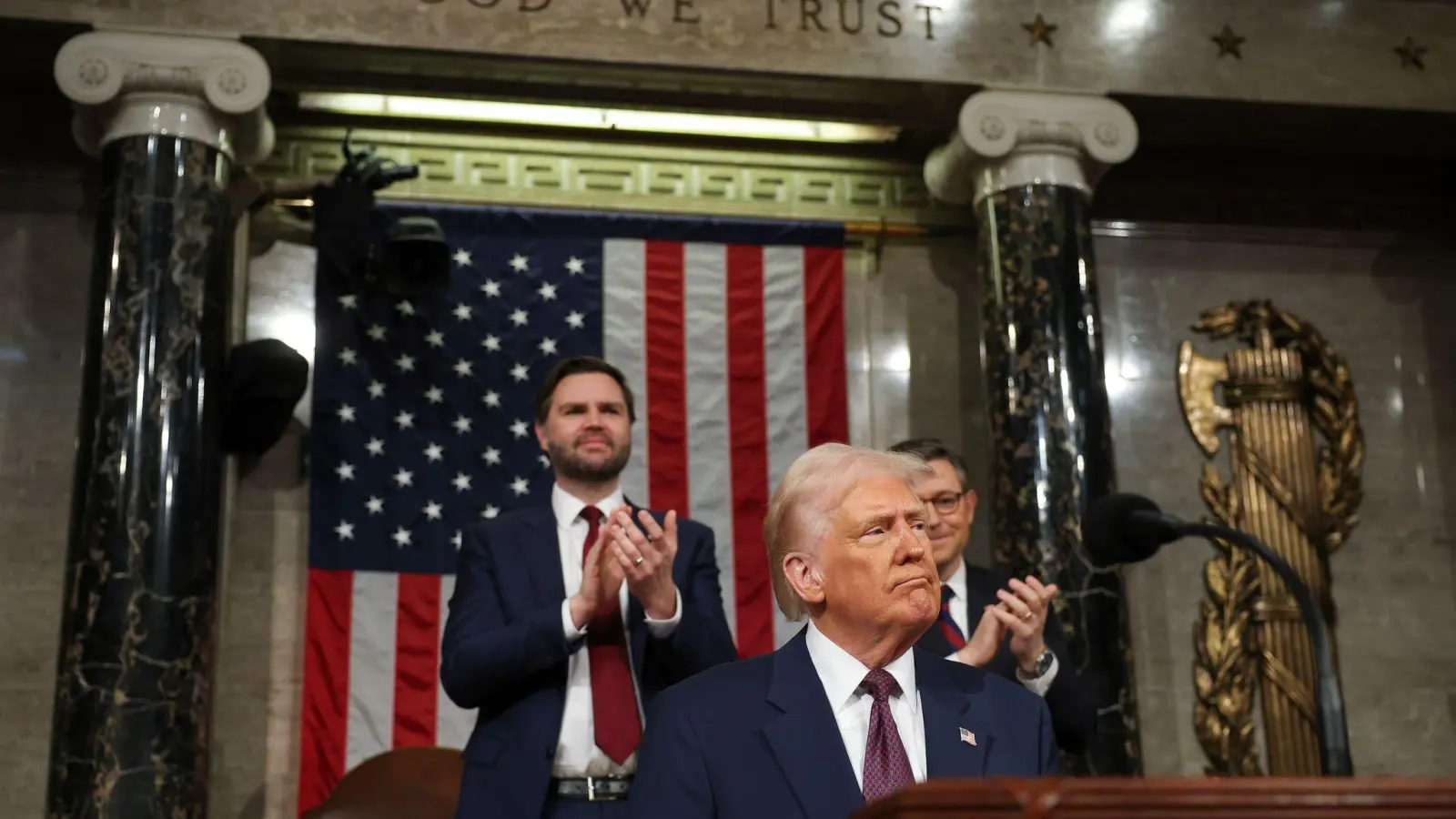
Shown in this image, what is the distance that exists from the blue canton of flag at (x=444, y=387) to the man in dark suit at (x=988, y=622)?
8.47 ft

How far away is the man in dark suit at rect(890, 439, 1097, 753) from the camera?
11.0ft

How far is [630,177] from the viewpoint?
7.26m

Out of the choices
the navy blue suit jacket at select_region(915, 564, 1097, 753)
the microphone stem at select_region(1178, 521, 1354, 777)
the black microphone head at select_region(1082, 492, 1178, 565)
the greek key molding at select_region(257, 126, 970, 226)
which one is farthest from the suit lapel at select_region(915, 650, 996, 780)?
the greek key molding at select_region(257, 126, 970, 226)

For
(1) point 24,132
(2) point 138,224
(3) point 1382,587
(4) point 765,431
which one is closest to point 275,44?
(2) point 138,224

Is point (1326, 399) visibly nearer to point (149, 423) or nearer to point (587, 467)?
point (587, 467)

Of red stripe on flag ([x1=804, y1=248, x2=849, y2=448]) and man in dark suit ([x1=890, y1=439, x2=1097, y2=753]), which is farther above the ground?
red stripe on flag ([x1=804, y1=248, x2=849, y2=448])

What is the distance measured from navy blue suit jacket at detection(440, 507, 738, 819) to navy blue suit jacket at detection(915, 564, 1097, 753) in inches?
22.6

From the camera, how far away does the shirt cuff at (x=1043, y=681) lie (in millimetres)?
3605

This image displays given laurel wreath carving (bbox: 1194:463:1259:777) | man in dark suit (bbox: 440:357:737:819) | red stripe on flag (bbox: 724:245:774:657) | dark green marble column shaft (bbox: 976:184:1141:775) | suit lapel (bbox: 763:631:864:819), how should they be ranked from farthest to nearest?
1. laurel wreath carving (bbox: 1194:463:1259:777)
2. red stripe on flag (bbox: 724:245:774:657)
3. dark green marble column shaft (bbox: 976:184:1141:775)
4. man in dark suit (bbox: 440:357:737:819)
5. suit lapel (bbox: 763:631:864:819)

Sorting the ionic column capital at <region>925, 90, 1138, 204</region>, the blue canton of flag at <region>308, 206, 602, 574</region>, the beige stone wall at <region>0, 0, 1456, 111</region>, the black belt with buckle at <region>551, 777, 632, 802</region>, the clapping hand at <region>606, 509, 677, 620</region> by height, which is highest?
the beige stone wall at <region>0, 0, 1456, 111</region>

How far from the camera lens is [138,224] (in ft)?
18.8

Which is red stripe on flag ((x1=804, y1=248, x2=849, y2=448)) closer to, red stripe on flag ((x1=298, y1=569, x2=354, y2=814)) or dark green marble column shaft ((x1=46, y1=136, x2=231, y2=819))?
red stripe on flag ((x1=298, y1=569, x2=354, y2=814))

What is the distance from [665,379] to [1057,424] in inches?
66.5

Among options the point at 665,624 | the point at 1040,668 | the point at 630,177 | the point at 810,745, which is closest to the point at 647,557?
the point at 665,624
